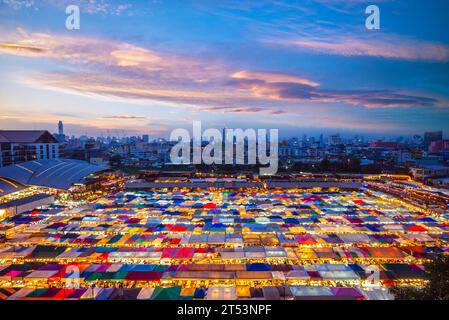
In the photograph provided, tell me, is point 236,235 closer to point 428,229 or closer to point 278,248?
point 278,248

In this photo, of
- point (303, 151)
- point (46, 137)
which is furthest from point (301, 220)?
point (303, 151)

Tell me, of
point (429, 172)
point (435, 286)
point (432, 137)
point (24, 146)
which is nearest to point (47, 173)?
point (24, 146)

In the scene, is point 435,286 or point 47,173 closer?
point 435,286

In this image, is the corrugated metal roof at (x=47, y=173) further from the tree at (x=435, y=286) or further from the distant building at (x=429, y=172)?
the distant building at (x=429, y=172)

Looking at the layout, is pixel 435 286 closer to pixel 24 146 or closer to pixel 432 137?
pixel 24 146

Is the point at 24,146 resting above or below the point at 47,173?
above

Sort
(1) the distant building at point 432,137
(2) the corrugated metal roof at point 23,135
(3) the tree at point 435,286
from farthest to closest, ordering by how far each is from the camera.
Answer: (1) the distant building at point 432,137 → (2) the corrugated metal roof at point 23,135 → (3) the tree at point 435,286

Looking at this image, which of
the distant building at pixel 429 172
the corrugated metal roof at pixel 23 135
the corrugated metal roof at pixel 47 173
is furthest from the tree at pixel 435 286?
the corrugated metal roof at pixel 23 135
